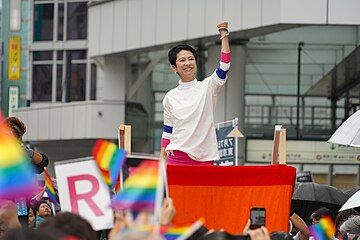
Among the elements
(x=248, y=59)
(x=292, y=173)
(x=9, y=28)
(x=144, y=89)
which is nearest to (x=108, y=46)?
(x=248, y=59)

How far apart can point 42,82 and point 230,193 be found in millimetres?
35119

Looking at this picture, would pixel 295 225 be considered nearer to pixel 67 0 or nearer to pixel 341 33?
pixel 341 33

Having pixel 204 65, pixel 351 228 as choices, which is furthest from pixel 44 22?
pixel 351 228

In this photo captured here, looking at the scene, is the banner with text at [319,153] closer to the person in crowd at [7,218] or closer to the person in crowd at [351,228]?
the person in crowd at [351,228]

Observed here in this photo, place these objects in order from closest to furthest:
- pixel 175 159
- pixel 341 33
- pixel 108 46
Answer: pixel 175 159 → pixel 341 33 → pixel 108 46

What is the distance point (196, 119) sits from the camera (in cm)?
828

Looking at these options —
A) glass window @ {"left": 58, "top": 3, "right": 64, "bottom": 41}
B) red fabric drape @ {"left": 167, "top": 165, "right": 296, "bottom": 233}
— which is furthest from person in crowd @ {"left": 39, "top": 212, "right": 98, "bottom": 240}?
glass window @ {"left": 58, "top": 3, "right": 64, "bottom": 41}

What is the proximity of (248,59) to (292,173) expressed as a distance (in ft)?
65.3

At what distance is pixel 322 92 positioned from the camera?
30.6 m

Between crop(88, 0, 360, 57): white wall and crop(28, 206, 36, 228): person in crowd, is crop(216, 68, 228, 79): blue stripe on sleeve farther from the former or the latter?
crop(88, 0, 360, 57): white wall

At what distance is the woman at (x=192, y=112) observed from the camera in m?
8.27

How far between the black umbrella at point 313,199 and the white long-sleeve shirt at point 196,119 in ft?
18.4

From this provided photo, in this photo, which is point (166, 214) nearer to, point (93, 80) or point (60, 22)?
point (93, 80)

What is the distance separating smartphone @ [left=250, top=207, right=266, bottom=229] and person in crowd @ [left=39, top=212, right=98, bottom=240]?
9.32 ft
